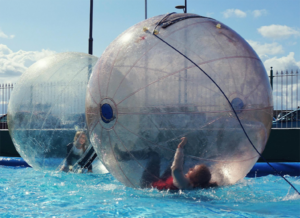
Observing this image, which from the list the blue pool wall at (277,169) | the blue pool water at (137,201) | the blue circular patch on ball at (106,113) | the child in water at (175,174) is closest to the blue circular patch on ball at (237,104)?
the child in water at (175,174)

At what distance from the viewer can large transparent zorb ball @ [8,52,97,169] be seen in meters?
7.08

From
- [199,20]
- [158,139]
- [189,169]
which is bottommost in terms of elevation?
[189,169]

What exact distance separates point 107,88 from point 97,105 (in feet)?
1.09

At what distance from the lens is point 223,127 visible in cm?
454

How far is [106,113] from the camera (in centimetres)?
494

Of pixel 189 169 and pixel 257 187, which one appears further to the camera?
pixel 257 187

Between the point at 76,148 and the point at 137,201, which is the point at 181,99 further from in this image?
the point at 76,148

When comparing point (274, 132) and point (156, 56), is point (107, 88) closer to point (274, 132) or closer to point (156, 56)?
point (156, 56)

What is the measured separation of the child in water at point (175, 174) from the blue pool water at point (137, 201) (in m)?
0.15

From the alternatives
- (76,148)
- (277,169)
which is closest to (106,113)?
(76,148)

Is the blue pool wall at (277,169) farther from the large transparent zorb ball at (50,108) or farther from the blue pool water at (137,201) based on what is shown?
the large transparent zorb ball at (50,108)

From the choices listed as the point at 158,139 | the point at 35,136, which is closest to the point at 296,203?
the point at 158,139

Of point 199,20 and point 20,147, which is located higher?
point 199,20

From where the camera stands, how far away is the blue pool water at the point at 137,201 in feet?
14.4
